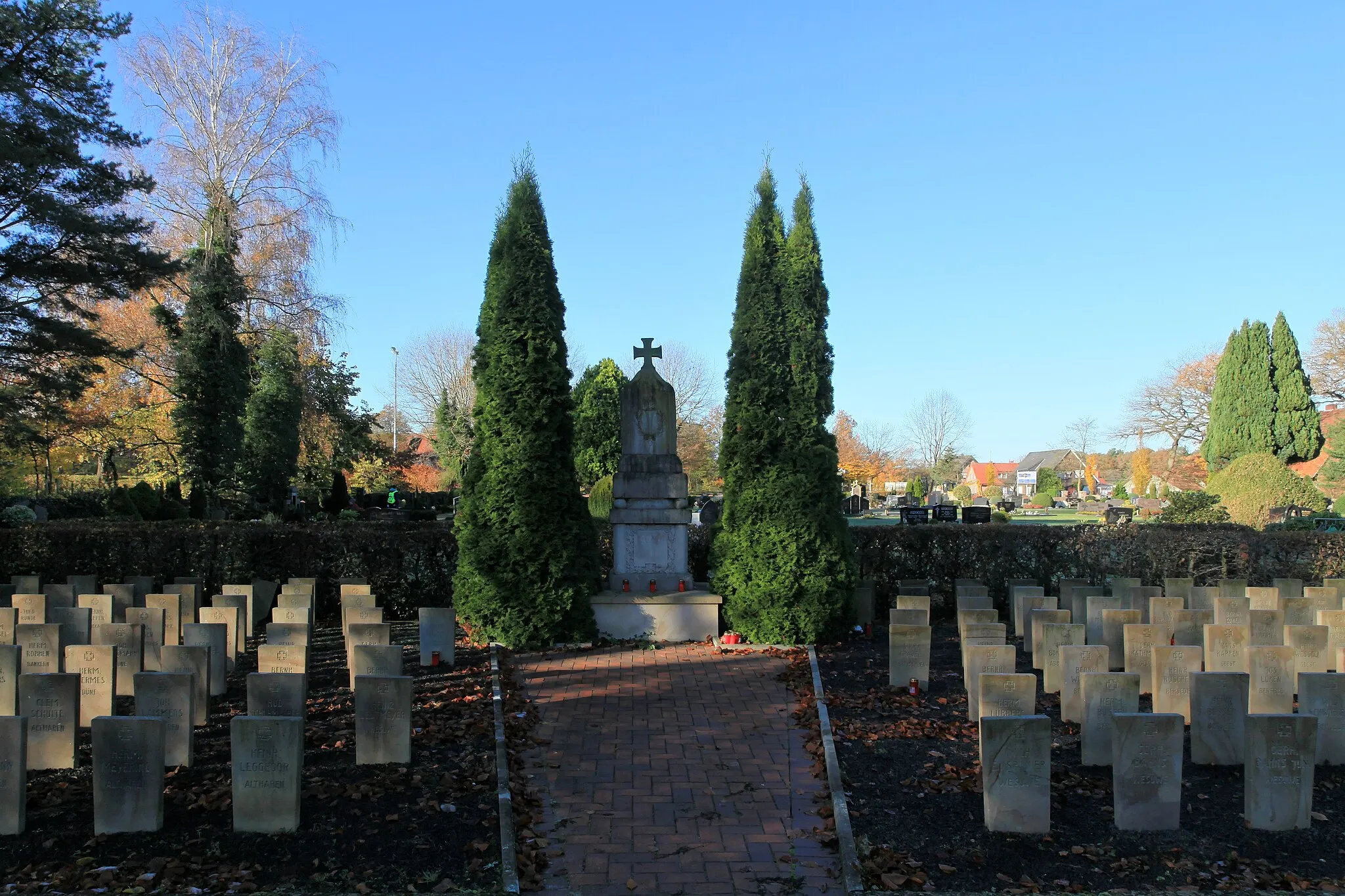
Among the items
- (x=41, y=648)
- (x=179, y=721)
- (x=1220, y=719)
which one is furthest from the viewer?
(x=41, y=648)

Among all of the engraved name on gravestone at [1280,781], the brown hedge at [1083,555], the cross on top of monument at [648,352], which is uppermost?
the cross on top of monument at [648,352]

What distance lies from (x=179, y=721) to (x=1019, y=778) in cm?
593

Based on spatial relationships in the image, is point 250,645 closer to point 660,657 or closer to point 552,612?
point 552,612

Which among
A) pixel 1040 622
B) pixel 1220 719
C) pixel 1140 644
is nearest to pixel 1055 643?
pixel 1140 644

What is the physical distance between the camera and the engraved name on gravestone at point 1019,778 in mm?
5797

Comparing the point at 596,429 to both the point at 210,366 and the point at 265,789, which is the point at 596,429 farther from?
the point at 265,789

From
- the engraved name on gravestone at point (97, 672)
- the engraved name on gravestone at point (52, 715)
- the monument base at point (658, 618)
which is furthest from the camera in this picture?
the monument base at point (658, 618)

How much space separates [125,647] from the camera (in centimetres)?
910

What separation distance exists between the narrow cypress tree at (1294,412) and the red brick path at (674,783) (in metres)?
42.8

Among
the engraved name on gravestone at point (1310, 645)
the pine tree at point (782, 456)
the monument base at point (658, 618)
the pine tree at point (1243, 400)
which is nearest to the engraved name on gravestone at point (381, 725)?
the monument base at point (658, 618)

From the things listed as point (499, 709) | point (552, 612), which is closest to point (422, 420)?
point (552, 612)

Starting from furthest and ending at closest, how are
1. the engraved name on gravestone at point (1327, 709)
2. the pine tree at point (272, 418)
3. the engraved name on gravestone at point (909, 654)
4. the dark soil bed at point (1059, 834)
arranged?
the pine tree at point (272, 418) < the engraved name on gravestone at point (909, 654) < the engraved name on gravestone at point (1327, 709) < the dark soil bed at point (1059, 834)

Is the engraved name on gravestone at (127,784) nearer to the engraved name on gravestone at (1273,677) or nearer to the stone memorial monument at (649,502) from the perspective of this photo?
the stone memorial monument at (649,502)

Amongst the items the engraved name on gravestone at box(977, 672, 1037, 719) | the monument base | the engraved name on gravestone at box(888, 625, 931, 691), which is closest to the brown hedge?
the monument base
